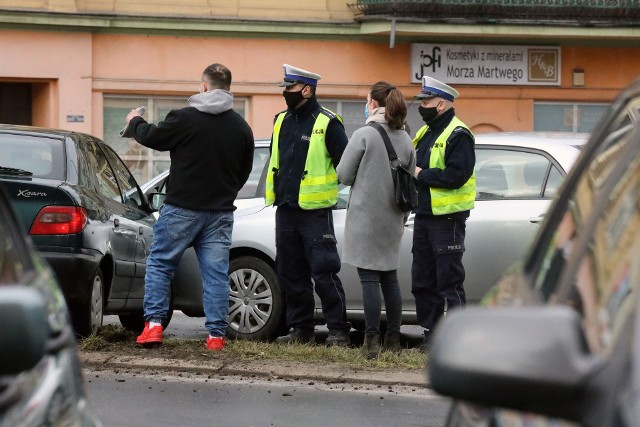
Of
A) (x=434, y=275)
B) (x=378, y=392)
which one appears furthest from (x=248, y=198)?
(x=378, y=392)

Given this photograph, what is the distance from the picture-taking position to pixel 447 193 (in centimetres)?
956

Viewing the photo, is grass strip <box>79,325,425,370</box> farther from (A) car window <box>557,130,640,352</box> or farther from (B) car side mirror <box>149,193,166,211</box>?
(A) car window <box>557,130,640,352</box>

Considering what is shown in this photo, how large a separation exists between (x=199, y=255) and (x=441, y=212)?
5.35 feet

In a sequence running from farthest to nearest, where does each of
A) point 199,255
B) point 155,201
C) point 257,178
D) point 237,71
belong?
point 237,71
point 155,201
point 257,178
point 199,255

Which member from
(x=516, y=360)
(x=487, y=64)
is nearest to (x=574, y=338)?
(x=516, y=360)

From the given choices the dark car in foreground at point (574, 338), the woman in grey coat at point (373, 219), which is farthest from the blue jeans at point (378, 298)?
the dark car in foreground at point (574, 338)

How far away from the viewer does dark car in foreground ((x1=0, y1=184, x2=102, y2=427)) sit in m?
2.39

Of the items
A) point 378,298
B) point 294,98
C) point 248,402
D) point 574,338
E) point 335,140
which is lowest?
point 248,402

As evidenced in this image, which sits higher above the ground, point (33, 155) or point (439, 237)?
point (33, 155)

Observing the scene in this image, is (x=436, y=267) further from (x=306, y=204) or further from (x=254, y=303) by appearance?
(x=254, y=303)

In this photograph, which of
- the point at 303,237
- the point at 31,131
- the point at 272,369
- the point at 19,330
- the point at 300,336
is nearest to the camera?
the point at 19,330

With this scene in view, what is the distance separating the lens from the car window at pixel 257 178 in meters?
10.9

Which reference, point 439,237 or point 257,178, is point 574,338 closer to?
point 439,237

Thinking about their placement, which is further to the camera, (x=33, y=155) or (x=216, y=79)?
(x=216, y=79)
